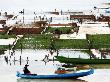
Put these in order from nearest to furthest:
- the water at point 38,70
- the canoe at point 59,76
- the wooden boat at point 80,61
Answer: the canoe at point 59,76, the water at point 38,70, the wooden boat at point 80,61

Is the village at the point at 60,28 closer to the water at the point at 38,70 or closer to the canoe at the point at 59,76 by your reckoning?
the water at the point at 38,70

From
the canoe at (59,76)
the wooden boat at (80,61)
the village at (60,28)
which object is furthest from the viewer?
the village at (60,28)

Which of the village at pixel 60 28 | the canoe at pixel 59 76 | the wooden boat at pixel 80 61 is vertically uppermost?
the village at pixel 60 28

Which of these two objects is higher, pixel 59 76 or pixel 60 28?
pixel 60 28

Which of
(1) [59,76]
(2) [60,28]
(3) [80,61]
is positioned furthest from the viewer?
(2) [60,28]

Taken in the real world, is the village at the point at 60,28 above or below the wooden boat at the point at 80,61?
above

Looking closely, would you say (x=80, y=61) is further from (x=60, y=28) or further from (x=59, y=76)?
(x=60, y=28)

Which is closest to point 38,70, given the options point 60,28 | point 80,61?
point 80,61

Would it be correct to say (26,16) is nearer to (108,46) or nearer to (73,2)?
(73,2)

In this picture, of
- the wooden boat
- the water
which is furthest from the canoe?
the wooden boat

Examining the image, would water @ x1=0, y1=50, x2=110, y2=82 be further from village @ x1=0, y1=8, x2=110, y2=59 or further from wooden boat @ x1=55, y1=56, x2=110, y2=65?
village @ x1=0, y1=8, x2=110, y2=59

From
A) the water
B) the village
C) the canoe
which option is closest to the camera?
the canoe


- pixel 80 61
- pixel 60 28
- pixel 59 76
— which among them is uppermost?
pixel 60 28

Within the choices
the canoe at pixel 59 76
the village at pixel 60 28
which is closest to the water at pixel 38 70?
the canoe at pixel 59 76
